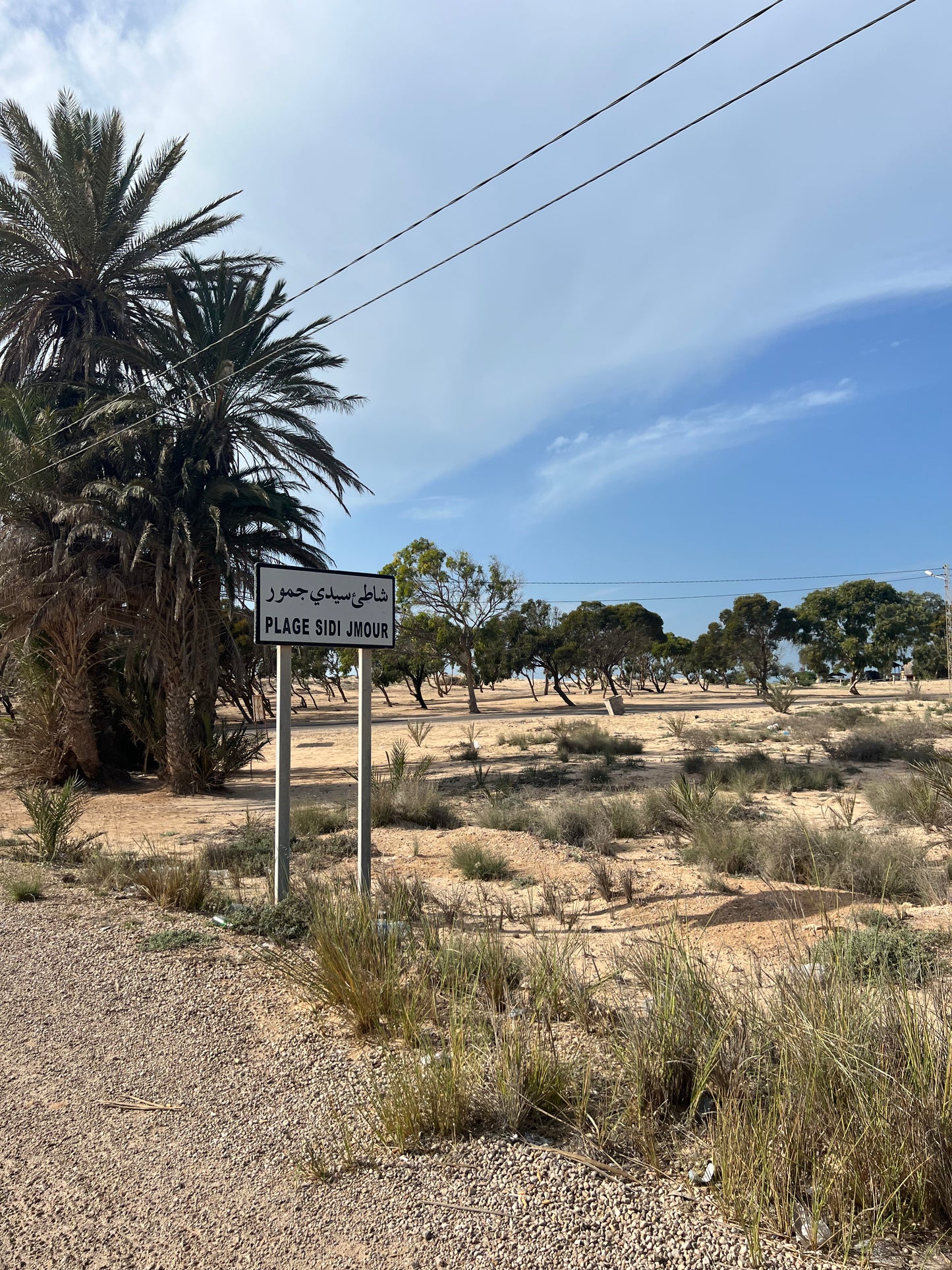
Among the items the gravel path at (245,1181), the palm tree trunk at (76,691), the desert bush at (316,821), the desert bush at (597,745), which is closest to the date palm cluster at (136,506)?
the palm tree trunk at (76,691)

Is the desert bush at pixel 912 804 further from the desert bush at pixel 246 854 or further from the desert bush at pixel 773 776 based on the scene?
the desert bush at pixel 246 854

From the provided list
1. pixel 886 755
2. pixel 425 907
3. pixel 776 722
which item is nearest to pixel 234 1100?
pixel 425 907

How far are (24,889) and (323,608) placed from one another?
3.47 meters

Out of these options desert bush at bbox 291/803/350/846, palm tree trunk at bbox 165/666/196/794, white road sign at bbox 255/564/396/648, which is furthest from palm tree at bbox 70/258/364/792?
white road sign at bbox 255/564/396/648

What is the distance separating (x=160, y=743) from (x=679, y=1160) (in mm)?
15559

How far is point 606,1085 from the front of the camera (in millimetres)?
3295

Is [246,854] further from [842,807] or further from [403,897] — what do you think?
[842,807]

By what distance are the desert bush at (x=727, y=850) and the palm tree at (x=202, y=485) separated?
10.0 m

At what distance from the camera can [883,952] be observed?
3705 millimetres

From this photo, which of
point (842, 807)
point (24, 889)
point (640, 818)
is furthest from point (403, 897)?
point (842, 807)

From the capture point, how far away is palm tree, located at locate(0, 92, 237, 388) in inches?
749

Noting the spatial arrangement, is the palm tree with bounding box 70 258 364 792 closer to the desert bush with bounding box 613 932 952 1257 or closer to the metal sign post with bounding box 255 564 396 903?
the metal sign post with bounding box 255 564 396 903

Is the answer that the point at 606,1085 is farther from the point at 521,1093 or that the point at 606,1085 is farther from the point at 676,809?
the point at 676,809

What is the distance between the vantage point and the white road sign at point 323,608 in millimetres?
6172
